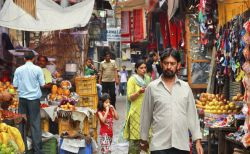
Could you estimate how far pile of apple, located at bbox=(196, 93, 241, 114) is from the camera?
9289mm

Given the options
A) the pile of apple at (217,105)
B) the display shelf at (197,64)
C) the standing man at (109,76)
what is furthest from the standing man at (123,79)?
the pile of apple at (217,105)

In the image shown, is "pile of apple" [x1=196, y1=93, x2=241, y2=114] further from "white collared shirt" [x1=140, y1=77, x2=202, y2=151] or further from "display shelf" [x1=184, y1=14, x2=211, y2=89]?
"white collared shirt" [x1=140, y1=77, x2=202, y2=151]

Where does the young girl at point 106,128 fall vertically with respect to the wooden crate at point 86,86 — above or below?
below

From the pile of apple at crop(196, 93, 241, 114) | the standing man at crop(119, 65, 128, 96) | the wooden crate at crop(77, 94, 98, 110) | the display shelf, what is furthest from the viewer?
the standing man at crop(119, 65, 128, 96)

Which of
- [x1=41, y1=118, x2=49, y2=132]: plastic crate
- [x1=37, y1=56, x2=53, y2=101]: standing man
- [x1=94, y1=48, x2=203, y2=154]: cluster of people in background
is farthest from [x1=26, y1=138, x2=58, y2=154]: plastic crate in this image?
[x1=94, y1=48, x2=203, y2=154]: cluster of people in background

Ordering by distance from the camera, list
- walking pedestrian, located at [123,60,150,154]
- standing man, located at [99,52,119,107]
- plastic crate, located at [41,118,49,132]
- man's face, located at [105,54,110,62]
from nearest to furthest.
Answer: walking pedestrian, located at [123,60,150,154] → plastic crate, located at [41,118,49,132] → man's face, located at [105,54,110,62] → standing man, located at [99,52,119,107]

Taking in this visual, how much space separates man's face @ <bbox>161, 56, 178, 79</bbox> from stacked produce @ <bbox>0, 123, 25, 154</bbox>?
2.05 metres

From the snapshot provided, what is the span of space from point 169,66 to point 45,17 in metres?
6.80

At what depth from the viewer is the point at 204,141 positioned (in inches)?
388

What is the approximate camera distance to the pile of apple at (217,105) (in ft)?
30.5

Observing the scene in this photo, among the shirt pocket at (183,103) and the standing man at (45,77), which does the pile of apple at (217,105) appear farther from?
the shirt pocket at (183,103)

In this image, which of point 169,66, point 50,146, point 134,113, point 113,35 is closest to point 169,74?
point 169,66

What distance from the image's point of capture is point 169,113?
5496 mm

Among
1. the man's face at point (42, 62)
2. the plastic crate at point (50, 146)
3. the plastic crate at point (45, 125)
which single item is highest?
the man's face at point (42, 62)
